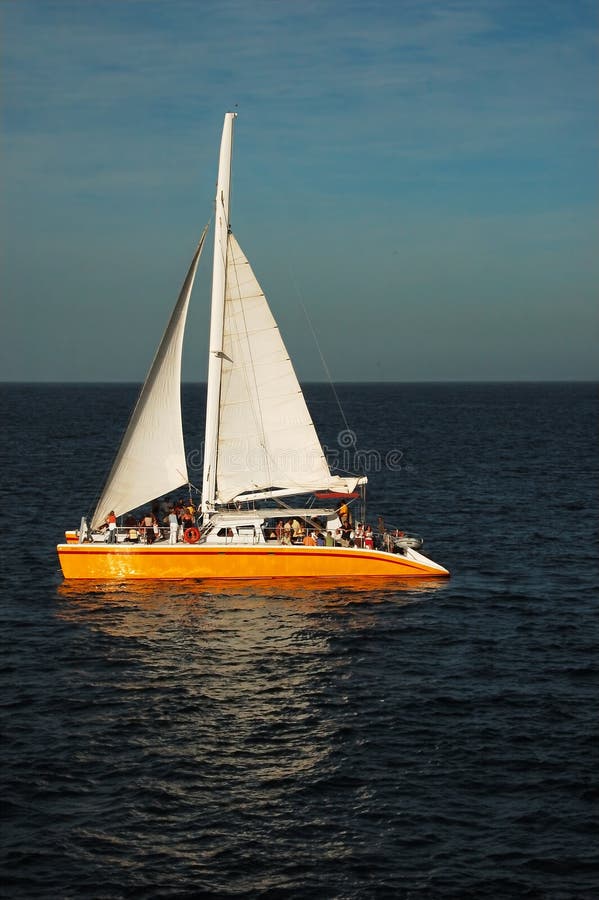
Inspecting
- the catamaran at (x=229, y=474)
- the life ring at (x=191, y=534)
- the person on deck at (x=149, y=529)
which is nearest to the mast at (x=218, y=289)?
the catamaran at (x=229, y=474)

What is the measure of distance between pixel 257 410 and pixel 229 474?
2.71 m

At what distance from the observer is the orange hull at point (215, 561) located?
123 ft

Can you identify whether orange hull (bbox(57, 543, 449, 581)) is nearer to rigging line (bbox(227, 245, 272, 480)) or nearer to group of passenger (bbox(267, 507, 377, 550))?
group of passenger (bbox(267, 507, 377, 550))

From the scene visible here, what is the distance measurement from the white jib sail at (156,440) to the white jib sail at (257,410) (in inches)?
Answer: 66.2

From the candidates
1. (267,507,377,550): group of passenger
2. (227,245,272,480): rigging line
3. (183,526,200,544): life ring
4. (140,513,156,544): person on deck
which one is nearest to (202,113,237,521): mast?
(227,245,272,480): rigging line

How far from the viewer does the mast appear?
38.2m

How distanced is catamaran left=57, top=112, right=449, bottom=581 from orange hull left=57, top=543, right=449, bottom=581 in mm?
37

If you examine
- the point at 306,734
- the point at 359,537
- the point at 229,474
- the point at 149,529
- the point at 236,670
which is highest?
the point at 229,474

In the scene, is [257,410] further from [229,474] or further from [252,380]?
[229,474]

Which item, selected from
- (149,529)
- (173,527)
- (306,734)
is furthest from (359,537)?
(306,734)

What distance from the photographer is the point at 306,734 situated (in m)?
24.9

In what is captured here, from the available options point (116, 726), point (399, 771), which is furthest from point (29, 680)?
point (399, 771)

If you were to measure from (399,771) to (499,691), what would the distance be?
5.99m

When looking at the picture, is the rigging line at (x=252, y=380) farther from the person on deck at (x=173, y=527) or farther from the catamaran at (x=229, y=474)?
the person on deck at (x=173, y=527)
